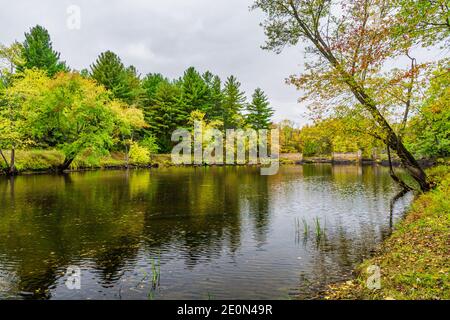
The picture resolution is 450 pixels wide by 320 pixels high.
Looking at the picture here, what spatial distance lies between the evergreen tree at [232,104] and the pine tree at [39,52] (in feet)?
111

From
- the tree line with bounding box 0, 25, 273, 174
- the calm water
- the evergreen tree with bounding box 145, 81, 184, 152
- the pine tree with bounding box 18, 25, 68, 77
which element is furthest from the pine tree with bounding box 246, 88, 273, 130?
the calm water

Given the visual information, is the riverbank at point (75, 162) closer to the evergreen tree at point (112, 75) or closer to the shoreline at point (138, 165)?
the shoreline at point (138, 165)

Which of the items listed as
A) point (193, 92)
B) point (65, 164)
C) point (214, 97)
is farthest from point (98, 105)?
point (214, 97)

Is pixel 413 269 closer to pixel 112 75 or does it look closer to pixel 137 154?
pixel 137 154

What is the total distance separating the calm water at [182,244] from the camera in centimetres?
909

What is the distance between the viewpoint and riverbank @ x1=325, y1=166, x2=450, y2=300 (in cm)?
687

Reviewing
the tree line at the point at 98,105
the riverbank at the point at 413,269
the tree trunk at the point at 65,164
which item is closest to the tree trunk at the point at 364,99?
the riverbank at the point at 413,269

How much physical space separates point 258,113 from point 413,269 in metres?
73.7

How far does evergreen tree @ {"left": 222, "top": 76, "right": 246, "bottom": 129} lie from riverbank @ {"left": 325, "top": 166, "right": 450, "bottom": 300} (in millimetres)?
67102

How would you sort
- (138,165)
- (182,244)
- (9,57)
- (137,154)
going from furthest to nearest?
(138,165)
(137,154)
(9,57)
(182,244)

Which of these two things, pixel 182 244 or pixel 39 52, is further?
pixel 39 52

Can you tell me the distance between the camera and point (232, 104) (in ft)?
262

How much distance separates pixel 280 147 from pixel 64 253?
3133 inches
